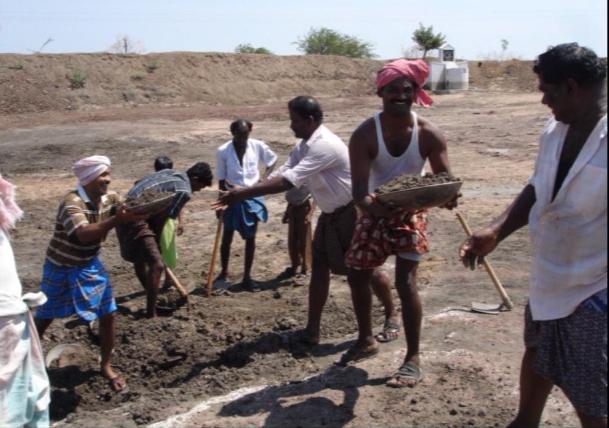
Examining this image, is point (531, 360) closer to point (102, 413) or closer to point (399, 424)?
point (399, 424)

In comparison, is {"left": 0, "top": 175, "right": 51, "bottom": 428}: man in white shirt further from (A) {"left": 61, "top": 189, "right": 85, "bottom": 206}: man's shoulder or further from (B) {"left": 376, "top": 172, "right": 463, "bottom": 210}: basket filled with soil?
(B) {"left": 376, "top": 172, "right": 463, "bottom": 210}: basket filled with soil

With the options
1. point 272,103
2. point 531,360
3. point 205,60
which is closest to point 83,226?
point 531,360

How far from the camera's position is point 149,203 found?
481 cm

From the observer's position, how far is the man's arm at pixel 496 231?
3.41 meters

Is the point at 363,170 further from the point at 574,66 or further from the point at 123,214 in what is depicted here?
the point at 574,66

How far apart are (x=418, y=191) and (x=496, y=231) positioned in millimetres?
770

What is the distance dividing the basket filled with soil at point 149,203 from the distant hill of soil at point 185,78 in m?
20.0

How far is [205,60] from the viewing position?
31469mm

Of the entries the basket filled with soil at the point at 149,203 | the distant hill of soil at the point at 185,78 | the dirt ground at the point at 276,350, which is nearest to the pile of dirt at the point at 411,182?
the dirt ground at the point at 276,350

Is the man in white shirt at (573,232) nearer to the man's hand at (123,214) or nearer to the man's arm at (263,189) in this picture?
the man's arm at (263,189)

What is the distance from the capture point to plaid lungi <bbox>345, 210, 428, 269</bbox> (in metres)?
4.48

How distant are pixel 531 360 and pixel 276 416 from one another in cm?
150

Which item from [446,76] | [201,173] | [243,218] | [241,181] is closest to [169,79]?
[446,76]

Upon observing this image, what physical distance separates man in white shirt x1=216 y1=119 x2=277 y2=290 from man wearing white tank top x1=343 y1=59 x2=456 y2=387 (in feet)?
9.40
